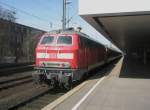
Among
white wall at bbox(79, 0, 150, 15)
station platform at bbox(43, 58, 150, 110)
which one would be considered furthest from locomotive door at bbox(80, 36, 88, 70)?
station platform at bbox(43, 58, 150, 110)

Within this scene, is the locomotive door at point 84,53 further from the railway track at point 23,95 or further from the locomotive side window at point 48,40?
the railway track at point 23,95

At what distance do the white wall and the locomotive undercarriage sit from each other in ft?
9.89

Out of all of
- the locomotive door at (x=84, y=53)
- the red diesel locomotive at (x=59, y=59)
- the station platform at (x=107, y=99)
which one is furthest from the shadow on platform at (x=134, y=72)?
the station platform at (x=107, y=99)

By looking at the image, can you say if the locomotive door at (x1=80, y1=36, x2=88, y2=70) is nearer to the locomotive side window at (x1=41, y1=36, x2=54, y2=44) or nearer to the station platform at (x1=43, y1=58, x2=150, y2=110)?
the locomotive side window at (x1=41, y1=36, x2=54, y2=44)

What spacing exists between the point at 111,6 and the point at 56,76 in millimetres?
4217

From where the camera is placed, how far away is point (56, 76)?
579 inches

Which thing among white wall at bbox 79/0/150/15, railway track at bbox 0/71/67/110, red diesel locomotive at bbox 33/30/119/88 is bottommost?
railway track at bbox 0/71/67/110

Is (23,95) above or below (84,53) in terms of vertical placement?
below

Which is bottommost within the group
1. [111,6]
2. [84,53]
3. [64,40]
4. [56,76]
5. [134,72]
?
[134,72]

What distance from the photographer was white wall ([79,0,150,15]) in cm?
1493

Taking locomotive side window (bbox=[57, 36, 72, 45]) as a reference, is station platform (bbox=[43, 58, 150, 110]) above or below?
below

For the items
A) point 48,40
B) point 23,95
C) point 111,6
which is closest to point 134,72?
point 111,6

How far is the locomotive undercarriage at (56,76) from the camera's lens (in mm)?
14594

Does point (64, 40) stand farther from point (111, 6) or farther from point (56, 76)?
point (111, 6)
